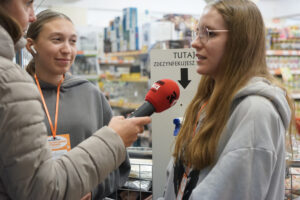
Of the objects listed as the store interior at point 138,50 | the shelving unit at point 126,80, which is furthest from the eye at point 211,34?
the shelving unit at point 126,80

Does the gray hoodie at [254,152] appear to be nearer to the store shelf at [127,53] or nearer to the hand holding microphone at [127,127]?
the hand holding microphone at [127,127]

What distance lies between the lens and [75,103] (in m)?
1.46

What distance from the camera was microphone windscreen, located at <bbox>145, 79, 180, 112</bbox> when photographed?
3.44ft

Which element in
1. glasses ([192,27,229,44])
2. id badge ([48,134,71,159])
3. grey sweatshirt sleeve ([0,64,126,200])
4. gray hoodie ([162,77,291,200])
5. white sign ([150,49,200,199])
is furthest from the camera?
white sign ([150,49,200,199])

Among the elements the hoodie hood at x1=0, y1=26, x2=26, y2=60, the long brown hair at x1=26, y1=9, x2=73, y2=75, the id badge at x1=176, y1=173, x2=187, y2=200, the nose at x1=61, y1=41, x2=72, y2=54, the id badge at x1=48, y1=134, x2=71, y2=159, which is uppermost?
the long brown hair at x1=26, y1=9, x2=73, y2=75

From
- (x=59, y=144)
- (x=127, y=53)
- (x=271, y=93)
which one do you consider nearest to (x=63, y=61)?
(x=59, y=144)

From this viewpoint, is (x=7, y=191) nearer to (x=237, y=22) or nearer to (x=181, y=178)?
(x=181, y=178)

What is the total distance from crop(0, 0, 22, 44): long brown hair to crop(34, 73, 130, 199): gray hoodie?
671 millimetres

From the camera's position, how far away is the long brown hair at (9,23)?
713 millimetres

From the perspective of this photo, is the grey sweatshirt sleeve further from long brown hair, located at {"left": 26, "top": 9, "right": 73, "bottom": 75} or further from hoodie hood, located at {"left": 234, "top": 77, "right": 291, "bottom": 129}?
long brown hair, located at {"left": 26, "top": 9, "right": 73, "bottom": 75}

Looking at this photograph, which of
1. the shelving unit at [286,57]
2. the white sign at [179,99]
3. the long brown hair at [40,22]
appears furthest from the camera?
the shelving unit at [286,57]

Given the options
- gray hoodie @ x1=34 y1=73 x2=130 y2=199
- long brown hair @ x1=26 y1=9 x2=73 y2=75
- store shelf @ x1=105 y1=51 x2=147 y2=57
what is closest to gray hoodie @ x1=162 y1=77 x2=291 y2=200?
gray hoodie @ x1=34 y1=73 x2=130 y2=199

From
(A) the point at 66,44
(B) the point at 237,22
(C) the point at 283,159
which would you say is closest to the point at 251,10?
(B) the point at 237,22

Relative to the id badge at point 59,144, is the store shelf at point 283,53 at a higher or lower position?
higher
